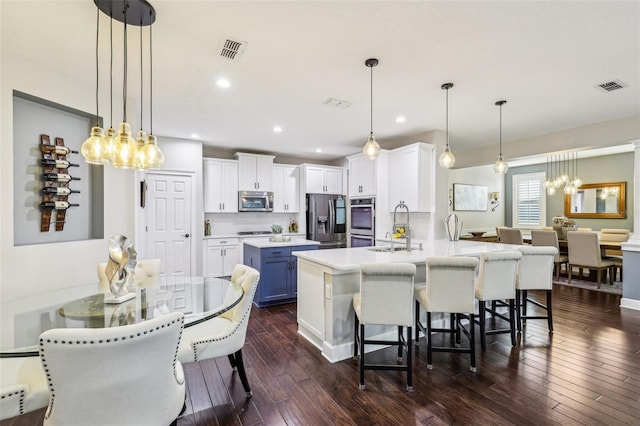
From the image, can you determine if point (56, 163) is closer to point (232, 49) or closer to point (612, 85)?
point (232, 49)

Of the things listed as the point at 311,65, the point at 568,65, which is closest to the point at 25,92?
the point at 311,65

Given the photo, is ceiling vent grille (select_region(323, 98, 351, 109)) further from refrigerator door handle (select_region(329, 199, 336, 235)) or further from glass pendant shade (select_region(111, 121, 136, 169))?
refrigerator door handle (select_region(329, 199, 336, 235))

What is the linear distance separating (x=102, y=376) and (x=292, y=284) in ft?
11.0

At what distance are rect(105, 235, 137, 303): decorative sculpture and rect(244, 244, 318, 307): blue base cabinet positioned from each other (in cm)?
209

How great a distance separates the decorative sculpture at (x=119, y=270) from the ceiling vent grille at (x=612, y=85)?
4.82 metres

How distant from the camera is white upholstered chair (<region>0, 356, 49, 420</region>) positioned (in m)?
1.35

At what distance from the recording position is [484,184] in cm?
848

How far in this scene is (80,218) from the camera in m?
3.22

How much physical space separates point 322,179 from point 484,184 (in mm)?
4914

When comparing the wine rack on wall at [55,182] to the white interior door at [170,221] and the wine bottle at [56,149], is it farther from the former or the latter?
the white interior door at [170,221]

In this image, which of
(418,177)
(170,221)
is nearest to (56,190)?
(170,221)

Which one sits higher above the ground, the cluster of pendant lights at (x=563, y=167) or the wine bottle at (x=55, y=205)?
the cluster of pendant lights at (x=563, y=167)

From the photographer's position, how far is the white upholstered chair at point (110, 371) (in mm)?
1083

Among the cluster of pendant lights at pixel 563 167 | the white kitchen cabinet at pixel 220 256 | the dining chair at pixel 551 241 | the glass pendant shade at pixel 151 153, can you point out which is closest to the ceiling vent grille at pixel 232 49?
the glass pendant shade at pixel 151 153
